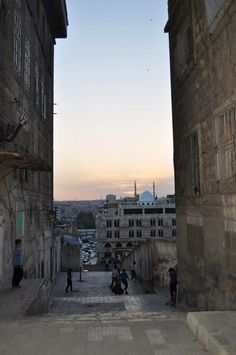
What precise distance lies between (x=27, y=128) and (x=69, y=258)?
1765cm

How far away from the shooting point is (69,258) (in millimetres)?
31953

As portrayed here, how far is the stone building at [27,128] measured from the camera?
12016mm

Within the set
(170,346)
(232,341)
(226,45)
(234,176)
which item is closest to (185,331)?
(170,346)

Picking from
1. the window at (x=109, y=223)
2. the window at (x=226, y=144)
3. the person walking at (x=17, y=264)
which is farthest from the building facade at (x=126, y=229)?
the window at (x=226, y=144)

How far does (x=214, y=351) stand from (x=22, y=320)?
11.4 ft

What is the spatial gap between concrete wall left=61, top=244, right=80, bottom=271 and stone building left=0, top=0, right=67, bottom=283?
5037 mm

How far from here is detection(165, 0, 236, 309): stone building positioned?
9539 mm

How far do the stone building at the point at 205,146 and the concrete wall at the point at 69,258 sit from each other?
698 inches

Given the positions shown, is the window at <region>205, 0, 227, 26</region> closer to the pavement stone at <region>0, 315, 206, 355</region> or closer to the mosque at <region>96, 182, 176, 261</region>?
the pavement stone at <region>0, 315, 206, 355</region>

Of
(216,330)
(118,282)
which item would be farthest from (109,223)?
(216,330)

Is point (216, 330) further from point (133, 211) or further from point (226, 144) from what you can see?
point (133, 211)

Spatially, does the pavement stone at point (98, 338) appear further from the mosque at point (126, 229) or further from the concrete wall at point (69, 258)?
the mosque at point (126, 229)

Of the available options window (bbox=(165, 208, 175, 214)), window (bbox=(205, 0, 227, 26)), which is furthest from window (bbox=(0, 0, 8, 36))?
window (bbox=(165, 208, 175, 214))

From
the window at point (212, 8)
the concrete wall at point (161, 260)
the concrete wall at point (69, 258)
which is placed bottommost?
the concrete wall at point (69, 258)
